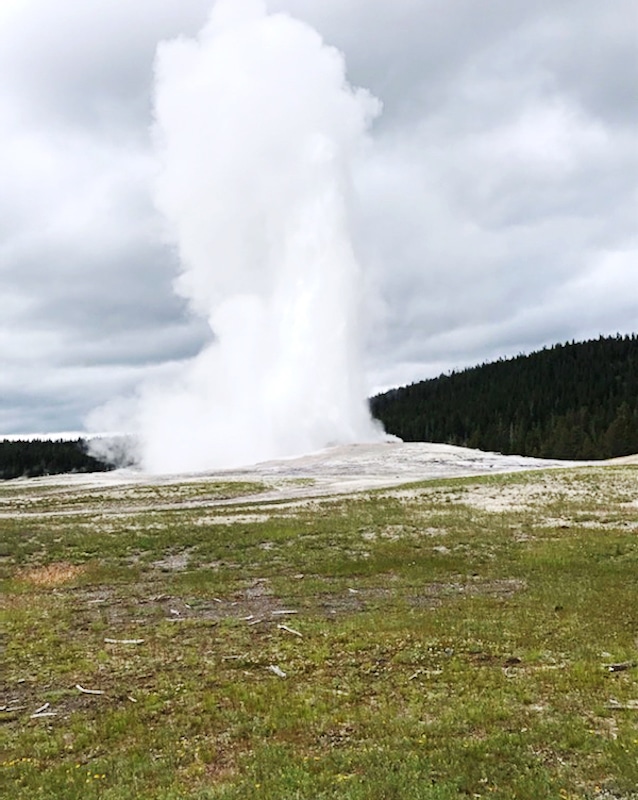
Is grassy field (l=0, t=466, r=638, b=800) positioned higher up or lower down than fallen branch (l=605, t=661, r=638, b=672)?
higher up

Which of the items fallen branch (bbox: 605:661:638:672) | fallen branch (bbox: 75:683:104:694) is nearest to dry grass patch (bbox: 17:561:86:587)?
fallen branch (bbox: 75:683:104:694)

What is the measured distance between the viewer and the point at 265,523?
1588 inches

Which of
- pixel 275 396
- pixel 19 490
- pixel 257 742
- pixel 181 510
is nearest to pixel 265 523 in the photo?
pixel 181 510

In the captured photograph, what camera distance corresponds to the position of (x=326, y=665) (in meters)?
15.9

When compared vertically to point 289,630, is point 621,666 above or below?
below

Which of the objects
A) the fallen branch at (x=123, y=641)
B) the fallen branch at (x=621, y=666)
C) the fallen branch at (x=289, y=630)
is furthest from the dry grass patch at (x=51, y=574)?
the fallen branch at (x=621, y=666)

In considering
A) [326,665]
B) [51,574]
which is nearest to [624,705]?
[326,665]

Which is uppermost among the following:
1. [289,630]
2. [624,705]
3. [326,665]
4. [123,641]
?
[123,641]

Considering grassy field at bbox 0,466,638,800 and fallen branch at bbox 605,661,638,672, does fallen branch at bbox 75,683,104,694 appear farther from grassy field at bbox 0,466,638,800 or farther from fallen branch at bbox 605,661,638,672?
fallen branch at bbox 605,661,638,672

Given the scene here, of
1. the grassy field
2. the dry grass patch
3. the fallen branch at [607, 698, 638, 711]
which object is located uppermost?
the dry grass patch

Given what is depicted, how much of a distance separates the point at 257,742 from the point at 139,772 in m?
1.96

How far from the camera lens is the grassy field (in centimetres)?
1073

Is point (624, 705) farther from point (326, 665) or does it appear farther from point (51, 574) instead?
point (51, 574)

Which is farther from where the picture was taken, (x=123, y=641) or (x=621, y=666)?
(x=123, y=641)
